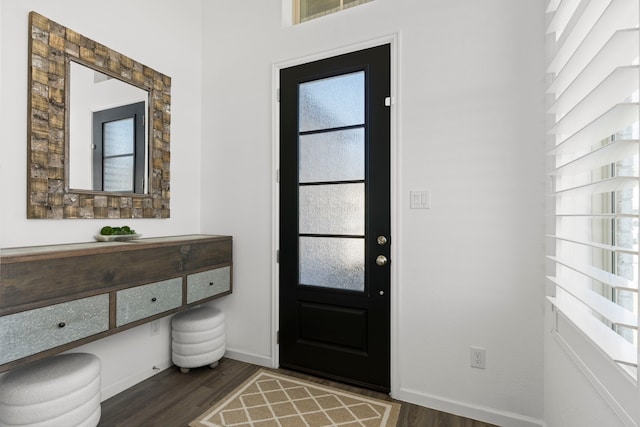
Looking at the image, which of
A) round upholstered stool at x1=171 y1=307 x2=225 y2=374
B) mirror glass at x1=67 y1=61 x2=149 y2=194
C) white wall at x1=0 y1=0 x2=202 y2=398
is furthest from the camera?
round upholstered stool at x1=171 y1=307 x2=225 y2=374

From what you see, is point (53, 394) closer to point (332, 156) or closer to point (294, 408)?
point (294, 408)

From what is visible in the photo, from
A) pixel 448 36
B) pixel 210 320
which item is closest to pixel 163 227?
pixel 210 320

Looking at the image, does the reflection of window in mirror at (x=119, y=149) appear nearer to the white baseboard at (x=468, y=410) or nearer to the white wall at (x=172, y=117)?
the white wall at (x=172, y=117)

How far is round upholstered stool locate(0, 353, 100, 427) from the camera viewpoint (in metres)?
1.39

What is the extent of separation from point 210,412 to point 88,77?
6.90ft

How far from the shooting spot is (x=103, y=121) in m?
2.01

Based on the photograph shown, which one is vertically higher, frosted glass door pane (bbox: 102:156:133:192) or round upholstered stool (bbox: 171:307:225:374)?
frosted glass door pane (bbox: 102:156:133:192)

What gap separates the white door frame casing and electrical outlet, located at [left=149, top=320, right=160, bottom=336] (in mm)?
846

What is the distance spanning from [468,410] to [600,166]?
5.17 ft

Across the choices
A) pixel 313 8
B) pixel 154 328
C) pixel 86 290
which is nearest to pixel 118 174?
pixel 86 290

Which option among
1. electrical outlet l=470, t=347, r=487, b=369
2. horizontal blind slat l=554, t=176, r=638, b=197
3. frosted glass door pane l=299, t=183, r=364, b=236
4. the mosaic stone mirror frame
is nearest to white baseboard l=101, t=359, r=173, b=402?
the mosaic stone mirror frame

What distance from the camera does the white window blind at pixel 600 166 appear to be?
808 mm

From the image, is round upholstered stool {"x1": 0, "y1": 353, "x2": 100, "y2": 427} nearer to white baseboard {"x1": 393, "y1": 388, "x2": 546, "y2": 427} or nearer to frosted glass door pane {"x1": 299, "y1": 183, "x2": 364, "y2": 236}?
frosted glass door pane {"x1": 299, "y1": 183, "x2": 364, "y2": 236}

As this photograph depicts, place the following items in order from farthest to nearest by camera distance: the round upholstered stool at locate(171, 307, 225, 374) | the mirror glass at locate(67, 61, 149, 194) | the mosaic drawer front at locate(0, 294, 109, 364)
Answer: the round upholstered stool at locate(171, 307, 225, 374) → the mirror glass at locate(67, 61, 149, 194) → the mosaic drawer front at locate(0, 294, 109, 364)
